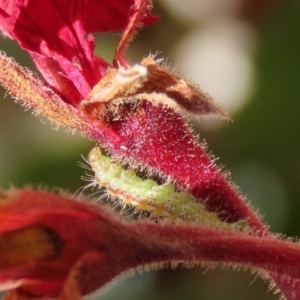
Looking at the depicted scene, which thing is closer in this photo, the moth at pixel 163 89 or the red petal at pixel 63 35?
the moth at pixel 163 89

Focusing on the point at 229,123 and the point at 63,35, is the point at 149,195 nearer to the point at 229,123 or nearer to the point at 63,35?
the point at 63,35

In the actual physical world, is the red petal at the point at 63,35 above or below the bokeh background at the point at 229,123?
below

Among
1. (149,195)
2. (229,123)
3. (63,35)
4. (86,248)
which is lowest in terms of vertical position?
(86,248)

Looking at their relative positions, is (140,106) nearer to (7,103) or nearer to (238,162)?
(238,162)

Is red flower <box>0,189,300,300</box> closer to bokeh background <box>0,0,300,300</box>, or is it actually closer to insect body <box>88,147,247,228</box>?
insect body <box>88,147,247,228</box>

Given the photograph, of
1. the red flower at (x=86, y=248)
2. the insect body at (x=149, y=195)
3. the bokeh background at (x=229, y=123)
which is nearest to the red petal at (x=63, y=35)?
the insect body at (x=149, y=195)

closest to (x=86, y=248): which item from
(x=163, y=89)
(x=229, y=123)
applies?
(x=163, y=89)

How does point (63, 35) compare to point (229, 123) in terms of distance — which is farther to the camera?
point (229, 123)

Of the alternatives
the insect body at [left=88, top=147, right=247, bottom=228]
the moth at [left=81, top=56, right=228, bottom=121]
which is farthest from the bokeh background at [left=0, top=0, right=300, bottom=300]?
the moth at [left=81, top=56, right=228, bottom=121]

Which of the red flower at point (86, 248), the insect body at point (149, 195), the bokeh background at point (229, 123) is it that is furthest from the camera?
the bokeh background at point (229, 123)

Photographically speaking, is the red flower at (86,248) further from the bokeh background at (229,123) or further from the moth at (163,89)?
the bokeh background at (229,123)
